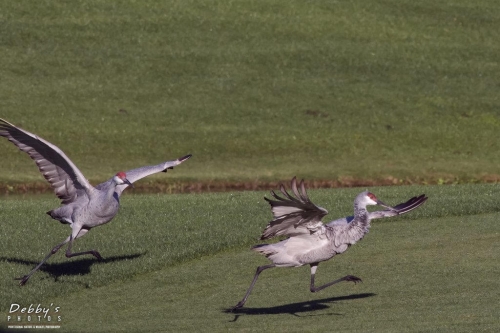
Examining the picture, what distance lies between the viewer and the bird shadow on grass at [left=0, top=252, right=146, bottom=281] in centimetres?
1750

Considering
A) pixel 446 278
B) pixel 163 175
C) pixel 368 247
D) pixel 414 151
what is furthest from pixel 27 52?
pixel 446 278

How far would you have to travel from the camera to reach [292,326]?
43.8ft

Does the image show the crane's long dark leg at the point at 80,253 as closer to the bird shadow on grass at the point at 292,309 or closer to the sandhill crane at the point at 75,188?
the sandhill crane at the point at 75,188

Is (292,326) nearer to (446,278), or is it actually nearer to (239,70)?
(446,278)

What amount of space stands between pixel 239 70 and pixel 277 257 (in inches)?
1145

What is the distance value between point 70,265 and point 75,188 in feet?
6.30

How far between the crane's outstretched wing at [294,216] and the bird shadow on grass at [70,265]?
4.85 m

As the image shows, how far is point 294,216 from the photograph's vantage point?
13594 millimetres

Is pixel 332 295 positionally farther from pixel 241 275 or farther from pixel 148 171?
pixel 148 171

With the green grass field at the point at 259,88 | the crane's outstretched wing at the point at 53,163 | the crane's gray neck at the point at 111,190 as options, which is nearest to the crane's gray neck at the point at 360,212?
the crane's gray neck at the point at 111,190

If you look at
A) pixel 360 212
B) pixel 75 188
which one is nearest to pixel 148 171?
pixel 75 188

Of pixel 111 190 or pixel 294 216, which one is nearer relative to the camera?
pixel 294 216

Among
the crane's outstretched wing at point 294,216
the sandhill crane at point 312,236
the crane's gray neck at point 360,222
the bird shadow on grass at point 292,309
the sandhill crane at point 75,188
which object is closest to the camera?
the crane's outstretched wing at point 294,216

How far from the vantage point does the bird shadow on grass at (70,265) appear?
17.5 m
